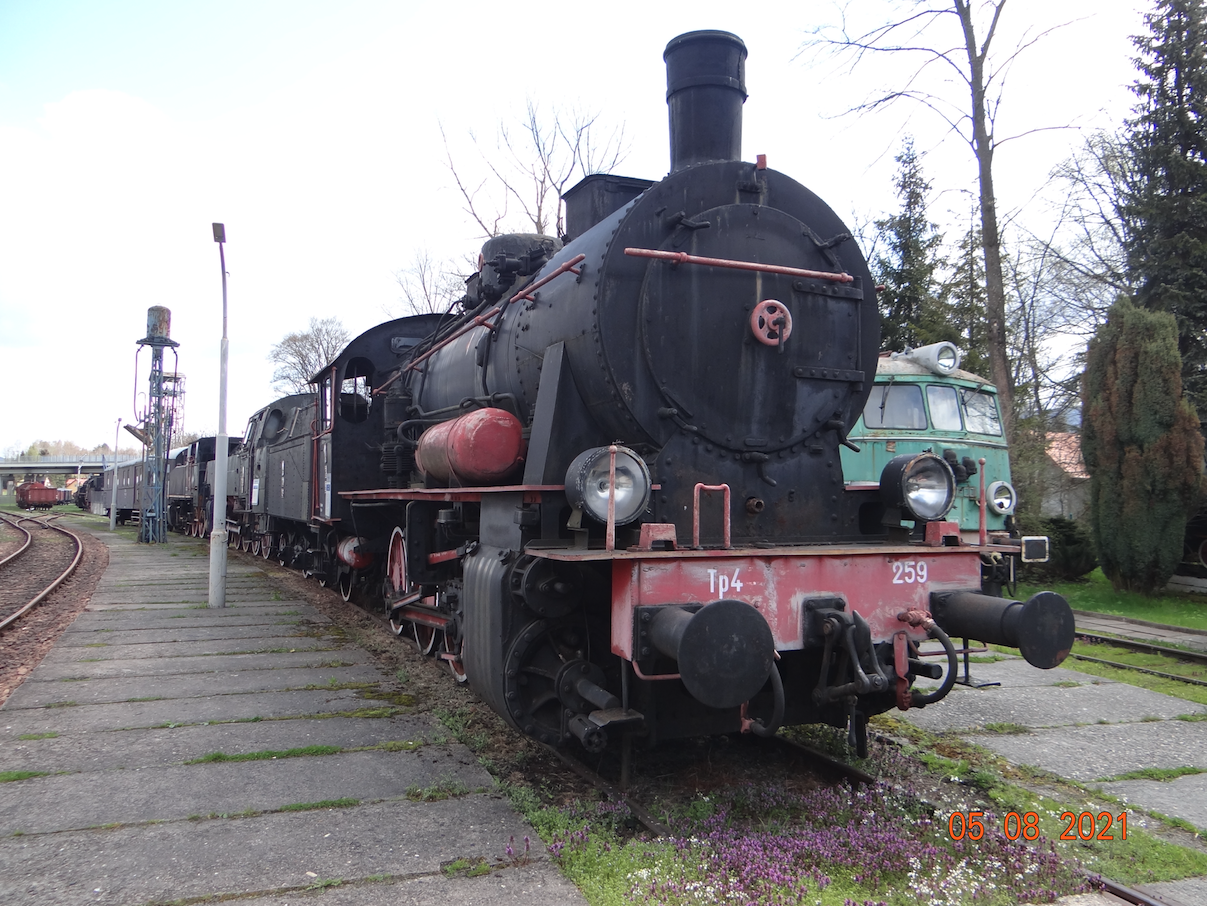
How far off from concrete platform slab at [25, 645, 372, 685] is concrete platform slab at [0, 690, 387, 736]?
1067 mm

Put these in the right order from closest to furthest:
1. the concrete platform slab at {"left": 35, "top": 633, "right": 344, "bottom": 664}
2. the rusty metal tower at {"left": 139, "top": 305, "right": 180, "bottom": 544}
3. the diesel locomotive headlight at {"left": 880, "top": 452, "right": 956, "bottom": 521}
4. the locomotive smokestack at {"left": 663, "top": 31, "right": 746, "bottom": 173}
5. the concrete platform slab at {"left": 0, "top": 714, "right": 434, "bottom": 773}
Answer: the diesel locomotive headlight at {"left": 880, "top": 452, "right": 956, "bottom": 521}
the concrete platform slab at {"left": 0, "top": 714, "right": 434, "bottom": 773}
the locomotive smokestack at {"left": 663, "top": 31, "right": 746, "bottom": 173}
the concrete platform slab at {"left": 35, "top": 633, "right": 344, "bottom": 664}
the rusty metal tower at {"left": 139, "top": 305, "right": 180, "bottom": 544}

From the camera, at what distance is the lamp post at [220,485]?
36.3 feet

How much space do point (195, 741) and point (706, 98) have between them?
17.0 feet

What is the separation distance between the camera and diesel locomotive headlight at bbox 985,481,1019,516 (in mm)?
9727

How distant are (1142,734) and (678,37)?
18.7ft

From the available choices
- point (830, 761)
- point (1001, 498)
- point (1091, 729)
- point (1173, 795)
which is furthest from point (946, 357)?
point (830, 761)

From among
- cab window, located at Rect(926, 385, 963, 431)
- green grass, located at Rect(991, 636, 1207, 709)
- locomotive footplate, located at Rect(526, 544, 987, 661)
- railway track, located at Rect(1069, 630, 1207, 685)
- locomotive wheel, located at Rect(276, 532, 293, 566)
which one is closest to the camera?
locomotive footplate, located at Rect(526, 544, 987, 661)

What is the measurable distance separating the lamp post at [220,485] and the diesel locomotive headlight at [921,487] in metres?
9.29

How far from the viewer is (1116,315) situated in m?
12.7

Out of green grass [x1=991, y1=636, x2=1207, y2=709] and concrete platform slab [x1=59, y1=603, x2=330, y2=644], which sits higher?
concrete platform slab [x1=59, y1=603, x2=330, y2=644]

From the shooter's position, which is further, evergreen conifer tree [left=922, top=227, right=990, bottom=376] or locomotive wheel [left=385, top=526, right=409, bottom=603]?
evergreen conifer tree [left=922, top=227, right=990, bottom=376]

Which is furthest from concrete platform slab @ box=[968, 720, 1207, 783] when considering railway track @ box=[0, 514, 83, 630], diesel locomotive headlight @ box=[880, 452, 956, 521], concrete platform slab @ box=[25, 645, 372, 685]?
railway track @ box=[0, 514, 83, 630]

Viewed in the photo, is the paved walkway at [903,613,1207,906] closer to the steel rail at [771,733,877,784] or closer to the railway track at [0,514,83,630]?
the steel rail at [771,733,877,784]
